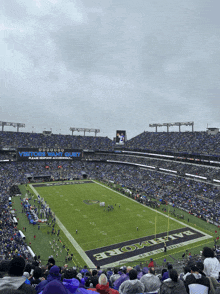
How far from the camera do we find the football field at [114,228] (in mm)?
24094

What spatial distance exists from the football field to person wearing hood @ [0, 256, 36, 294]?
2113 centimetres

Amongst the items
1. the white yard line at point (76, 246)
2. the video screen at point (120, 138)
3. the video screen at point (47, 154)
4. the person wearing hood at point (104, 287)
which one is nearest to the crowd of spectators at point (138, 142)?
the video screen at point (47, 154)

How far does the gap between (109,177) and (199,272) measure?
6260cm

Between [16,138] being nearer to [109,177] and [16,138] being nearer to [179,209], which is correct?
[109,177]

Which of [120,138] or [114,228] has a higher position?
[120,138]

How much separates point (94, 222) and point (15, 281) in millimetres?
31530

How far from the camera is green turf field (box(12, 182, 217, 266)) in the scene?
2591cm

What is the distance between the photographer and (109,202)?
1702 inches

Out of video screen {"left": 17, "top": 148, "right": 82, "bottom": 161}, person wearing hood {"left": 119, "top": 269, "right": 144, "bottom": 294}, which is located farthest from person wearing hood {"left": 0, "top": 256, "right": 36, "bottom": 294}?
video screen {"left": 17, "top": 148, "right": 82, "bottom": 161}

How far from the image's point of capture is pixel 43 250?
23.6m

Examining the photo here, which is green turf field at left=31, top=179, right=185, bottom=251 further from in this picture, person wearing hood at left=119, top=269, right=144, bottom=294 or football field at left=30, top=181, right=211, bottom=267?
person wearing hood at left=119, top=269, right=144, bottom=294

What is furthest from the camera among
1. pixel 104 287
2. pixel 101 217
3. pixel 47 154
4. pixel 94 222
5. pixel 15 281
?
pixel 47 154

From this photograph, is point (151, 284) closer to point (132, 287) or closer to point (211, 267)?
point (132, 287)

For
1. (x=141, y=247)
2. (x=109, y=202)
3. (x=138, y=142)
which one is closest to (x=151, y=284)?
(x=141, y=247)
